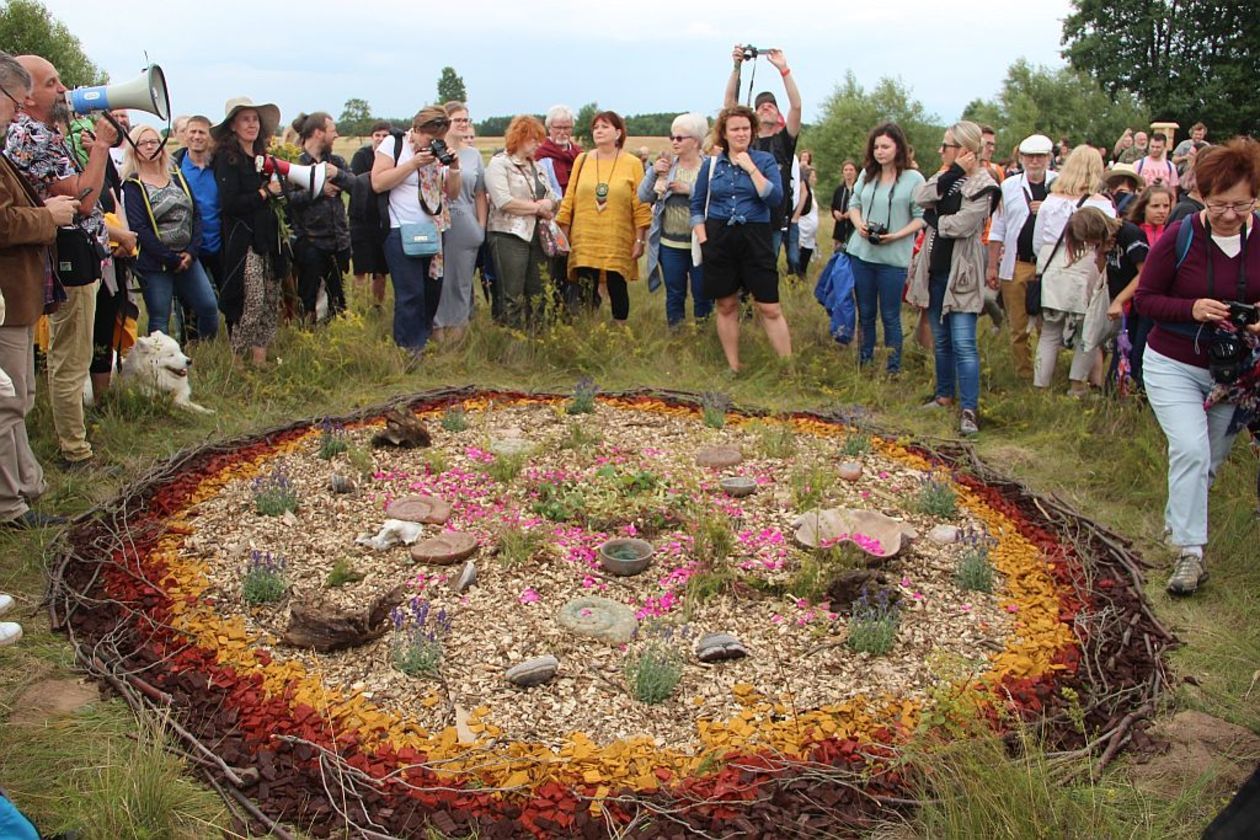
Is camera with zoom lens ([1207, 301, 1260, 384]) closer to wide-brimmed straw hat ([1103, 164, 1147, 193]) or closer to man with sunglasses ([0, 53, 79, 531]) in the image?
wide-brimmed straw hat ([1103, 164, 1147, 193])

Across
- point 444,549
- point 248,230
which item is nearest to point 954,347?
point 444,549

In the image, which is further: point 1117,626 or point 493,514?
point 493,514

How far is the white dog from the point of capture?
657cm

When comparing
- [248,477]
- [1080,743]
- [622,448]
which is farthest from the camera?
[622,448]

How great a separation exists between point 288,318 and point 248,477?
305cm

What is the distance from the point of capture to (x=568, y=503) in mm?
5156

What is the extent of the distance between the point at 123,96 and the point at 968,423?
5.50 meters

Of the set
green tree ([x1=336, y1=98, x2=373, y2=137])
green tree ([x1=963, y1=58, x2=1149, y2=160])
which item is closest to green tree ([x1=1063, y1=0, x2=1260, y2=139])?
green tree ([x1=963, y1=58, x2=1149, y2=160])

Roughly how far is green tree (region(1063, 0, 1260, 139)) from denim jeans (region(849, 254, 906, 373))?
37383 mm

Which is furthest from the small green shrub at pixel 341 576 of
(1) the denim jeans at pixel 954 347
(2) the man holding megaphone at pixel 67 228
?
(1) the denim jeans at pixel 954 347

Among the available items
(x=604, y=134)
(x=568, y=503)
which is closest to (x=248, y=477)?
→ (x=568, y=503)

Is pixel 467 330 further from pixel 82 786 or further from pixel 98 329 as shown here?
pixel 82 786

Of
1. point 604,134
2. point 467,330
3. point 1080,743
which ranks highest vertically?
point 604,134

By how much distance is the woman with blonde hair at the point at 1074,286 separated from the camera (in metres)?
6.77
